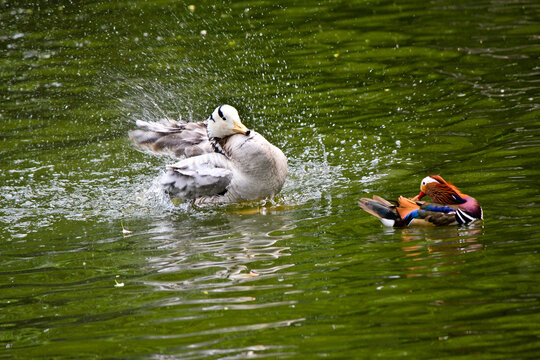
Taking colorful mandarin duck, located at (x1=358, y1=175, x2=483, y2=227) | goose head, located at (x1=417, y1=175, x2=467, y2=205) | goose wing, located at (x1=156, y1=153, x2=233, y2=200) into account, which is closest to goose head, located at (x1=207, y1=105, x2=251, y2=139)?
goose wing, located at (x1=156, y1=153, x2=233, y2=200)

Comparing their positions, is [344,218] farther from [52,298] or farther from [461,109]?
[461,109]

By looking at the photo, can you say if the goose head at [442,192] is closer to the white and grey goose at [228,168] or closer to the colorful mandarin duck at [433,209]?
the colorful mandarin duck at [433,209]

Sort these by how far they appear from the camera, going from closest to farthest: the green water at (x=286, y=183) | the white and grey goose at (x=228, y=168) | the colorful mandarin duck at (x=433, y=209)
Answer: the green water at (x=286, y=183)
the colorful mandarin duck at (x=433, y=209)
the white and grey goose at (x=228, y=168)

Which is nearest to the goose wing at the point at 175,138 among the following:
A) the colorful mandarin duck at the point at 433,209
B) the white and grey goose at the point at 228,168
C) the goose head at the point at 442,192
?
the white and grey goose at the point at 228,168

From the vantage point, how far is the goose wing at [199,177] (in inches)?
350

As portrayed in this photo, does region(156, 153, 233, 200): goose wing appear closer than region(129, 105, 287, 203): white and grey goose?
No

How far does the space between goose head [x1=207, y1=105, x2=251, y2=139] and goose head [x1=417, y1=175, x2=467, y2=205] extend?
2.33 m

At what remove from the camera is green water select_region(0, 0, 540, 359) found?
546cm

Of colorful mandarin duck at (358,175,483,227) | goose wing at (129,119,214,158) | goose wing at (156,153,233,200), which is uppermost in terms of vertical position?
goose wing at (129,119,214,158)

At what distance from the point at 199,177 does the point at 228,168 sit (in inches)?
14.0

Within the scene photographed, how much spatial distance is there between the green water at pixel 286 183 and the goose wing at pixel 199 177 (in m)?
0.23

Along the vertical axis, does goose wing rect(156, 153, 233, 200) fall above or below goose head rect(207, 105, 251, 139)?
below

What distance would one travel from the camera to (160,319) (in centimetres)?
575

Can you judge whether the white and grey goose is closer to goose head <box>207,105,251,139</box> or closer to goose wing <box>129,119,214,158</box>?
goose head <box>207,105,251,139</box>
